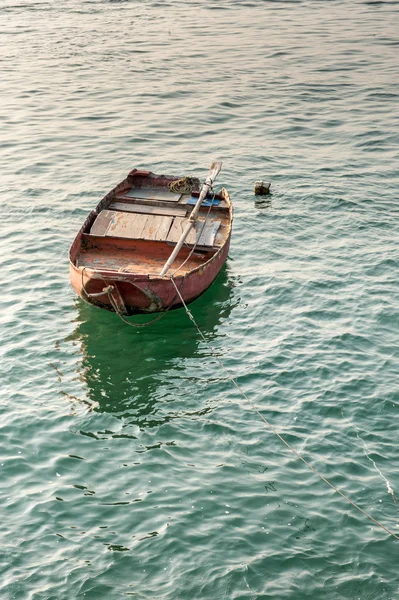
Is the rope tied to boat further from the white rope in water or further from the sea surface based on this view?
the white rope in water

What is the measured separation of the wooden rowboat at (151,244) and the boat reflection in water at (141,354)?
61 cm

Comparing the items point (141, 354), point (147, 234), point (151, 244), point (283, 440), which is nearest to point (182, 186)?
point (147, 234)

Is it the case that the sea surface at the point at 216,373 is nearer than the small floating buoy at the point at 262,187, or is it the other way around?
the sea surface at the point at 216,373

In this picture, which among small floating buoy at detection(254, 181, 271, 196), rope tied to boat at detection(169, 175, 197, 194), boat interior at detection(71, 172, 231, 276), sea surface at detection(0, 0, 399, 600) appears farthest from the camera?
small floating buoy at detection(254, 181, 271, 196)

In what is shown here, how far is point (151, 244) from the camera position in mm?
18469

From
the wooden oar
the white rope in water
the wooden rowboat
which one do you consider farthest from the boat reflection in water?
the wooden oar

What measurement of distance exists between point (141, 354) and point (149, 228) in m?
4.08

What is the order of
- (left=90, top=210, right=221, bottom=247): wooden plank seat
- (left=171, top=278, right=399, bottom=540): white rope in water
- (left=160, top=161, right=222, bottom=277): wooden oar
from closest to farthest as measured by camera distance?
(left=171, top=278, right=399, bottom=540): white rope in water
(left=160, top=161, right=222, bottom=277): wooden oar
(left=90, top=210, right=221, bottom=247): wooden plank seat

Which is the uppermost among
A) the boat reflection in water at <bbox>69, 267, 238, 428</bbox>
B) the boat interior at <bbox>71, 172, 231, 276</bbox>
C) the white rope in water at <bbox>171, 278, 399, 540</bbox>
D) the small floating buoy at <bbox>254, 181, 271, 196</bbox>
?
the boat interior at <bbox>71, 172, 231, 276</bbox>

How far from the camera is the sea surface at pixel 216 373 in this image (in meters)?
11.1

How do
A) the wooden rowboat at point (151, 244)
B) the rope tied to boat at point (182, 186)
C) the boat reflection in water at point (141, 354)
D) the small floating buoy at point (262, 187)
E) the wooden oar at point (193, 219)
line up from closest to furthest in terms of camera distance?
the boat reflection in water at point (141, 354), the wooden rowboat at point (151, 244), the wooden oar at point (193, 219), the rope tied to boat at point (182, 186), the small floating buoy at point (262, 187)

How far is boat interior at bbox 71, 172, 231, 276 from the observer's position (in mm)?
18016

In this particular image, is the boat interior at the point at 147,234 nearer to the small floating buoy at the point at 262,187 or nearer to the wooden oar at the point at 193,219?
the wooden oar at the point at 193,219

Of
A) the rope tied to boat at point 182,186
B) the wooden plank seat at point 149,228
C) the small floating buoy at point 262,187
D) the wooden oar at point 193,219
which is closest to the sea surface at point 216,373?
the small floating buoy at point 262,187
